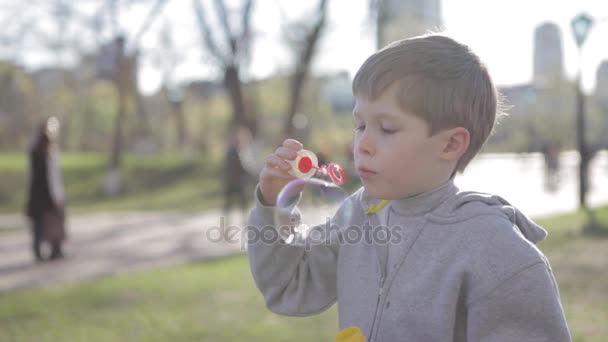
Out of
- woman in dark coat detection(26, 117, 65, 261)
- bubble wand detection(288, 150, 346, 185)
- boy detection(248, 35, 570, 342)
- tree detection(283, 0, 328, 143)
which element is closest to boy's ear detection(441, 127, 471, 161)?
boy detection(248, 35, 570, 342)

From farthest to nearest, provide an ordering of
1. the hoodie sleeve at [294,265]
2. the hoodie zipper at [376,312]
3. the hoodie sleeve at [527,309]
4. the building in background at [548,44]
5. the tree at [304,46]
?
the tree at [304,46] → the building in background at [548,44] → the hoodie sleeve at [294,265] → the hoodie zipper at [376,312] → the hoodie sleeve at [527,309]

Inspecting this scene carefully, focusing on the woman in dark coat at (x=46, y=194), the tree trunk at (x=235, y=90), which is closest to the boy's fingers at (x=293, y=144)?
the woman in dark coat at (x=46, y=194)

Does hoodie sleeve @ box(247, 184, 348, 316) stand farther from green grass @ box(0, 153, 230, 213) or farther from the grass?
green grass @ box(0, 153, 230, 213)

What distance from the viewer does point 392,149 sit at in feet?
4.69

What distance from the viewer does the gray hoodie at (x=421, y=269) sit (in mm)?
1344

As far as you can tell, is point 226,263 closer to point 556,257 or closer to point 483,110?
point 556,257

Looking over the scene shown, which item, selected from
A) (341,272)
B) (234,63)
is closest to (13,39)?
(234,63)

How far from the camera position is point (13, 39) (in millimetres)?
21109

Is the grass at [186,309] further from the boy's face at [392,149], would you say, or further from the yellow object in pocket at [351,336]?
the boy's face at [392,149]

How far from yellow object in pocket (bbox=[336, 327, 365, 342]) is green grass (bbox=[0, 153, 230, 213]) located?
53.6ft

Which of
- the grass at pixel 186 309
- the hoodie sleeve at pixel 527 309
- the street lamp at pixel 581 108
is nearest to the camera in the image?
the hoodie sleeve at pixel 527 309

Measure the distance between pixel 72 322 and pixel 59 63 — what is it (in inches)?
915

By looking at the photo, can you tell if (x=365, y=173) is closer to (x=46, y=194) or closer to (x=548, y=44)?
(x=46, y=194)

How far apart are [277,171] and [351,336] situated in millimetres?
440
